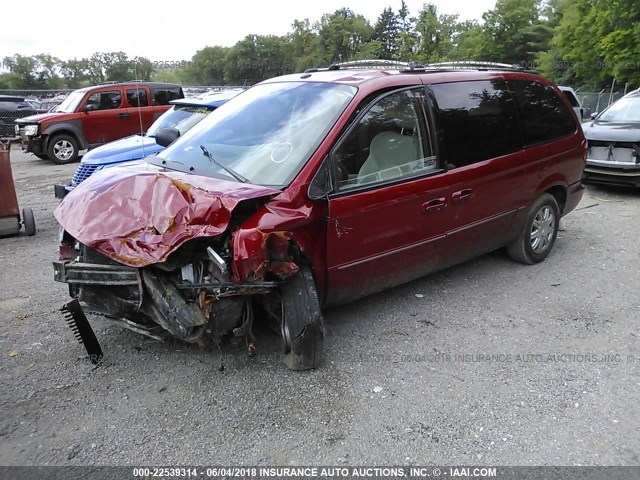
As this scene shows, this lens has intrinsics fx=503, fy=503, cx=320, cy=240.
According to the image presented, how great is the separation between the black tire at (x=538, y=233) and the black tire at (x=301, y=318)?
2.79m

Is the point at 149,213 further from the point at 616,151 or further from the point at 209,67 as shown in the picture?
the point at 209,67

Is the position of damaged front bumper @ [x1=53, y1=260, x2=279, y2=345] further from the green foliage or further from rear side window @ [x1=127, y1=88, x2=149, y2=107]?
rear side window @ [x1=127, y1=88, x2=149, y2=107]

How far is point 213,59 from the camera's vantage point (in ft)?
272

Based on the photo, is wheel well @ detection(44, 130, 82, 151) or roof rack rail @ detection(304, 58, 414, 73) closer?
roof rack rail @ detection(304, 58, 414, 73)

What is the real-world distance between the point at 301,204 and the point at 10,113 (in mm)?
19929

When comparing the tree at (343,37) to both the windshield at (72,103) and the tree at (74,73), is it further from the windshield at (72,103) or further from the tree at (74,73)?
the windshield at (72,103)

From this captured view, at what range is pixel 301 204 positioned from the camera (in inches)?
126

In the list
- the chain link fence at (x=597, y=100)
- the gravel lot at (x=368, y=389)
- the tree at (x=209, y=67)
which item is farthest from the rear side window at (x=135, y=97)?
the tree at (x=209, y=67)

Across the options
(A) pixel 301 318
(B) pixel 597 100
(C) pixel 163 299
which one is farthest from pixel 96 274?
(B) pixel 597 100

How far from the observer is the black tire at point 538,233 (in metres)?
5.05

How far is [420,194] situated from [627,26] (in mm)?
31525

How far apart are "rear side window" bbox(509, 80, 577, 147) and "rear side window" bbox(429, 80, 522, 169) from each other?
0.16 metres

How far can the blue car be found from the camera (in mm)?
6762


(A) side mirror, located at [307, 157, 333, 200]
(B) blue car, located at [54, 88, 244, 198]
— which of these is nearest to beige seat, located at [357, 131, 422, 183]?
(A) side mirror, located at [307, 157, 333, 200]
